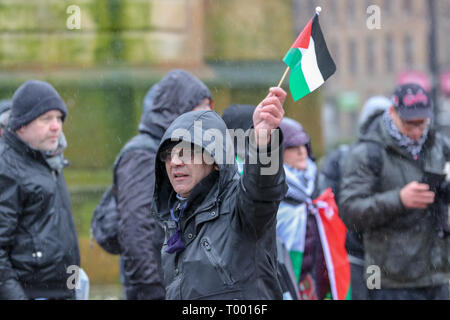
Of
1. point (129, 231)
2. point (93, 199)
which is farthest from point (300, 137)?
point (93, 199)

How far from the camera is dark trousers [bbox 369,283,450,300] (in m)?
5.75

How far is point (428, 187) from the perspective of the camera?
18.8 ft

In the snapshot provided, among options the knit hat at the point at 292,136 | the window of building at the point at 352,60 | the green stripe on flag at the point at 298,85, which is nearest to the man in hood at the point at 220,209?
the green stripe on flag at the point at 298,85

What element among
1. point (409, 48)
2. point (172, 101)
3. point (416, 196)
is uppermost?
point (409, 48)

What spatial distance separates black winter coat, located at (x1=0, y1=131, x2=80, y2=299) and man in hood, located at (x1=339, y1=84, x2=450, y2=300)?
198 centimetres

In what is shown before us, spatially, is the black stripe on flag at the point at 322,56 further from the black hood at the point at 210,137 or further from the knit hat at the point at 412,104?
the knit hat at the point at 412,104

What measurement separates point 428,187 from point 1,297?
2.81m

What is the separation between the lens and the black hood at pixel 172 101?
218 inches

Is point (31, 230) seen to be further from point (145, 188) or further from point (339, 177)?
point (339, 177)

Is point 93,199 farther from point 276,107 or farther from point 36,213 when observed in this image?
point 276,107

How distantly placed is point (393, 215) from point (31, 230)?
238cm

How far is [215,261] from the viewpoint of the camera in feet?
11.8

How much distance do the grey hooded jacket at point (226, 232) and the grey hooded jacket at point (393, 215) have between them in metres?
2.24

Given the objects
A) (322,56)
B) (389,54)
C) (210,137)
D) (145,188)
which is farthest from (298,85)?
(389,54)
